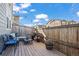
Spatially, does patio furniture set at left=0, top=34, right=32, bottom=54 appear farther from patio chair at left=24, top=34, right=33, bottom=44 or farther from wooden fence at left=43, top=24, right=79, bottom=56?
wooden fence at left=43, top=24, right=79, bottom=56

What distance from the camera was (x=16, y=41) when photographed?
120 inches

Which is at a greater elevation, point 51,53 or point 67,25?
point 67,25

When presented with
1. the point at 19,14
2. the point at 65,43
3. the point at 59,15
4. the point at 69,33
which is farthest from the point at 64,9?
the point at 19,14

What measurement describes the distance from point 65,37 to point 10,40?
1120 millimetres

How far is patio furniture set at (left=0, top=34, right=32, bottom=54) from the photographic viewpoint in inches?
115

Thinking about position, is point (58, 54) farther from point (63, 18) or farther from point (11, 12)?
point (11, 12)

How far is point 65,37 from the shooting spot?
3057mm

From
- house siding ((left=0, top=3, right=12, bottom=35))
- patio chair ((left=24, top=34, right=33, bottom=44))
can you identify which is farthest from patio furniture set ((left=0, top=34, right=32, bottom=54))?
house siding ((left=0, top=3, right=12, bottom=35))

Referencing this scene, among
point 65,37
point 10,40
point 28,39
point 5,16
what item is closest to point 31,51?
point 28,39

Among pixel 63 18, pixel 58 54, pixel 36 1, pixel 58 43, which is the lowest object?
pixel 58 54

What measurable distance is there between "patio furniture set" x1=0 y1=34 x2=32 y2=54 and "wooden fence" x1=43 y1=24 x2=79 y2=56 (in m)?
0.43

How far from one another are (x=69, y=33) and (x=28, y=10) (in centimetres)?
96

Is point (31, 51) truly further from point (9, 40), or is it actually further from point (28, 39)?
point (9, 40)

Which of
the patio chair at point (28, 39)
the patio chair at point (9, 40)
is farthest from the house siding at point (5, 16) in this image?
the patio chair at point (28, 39)
